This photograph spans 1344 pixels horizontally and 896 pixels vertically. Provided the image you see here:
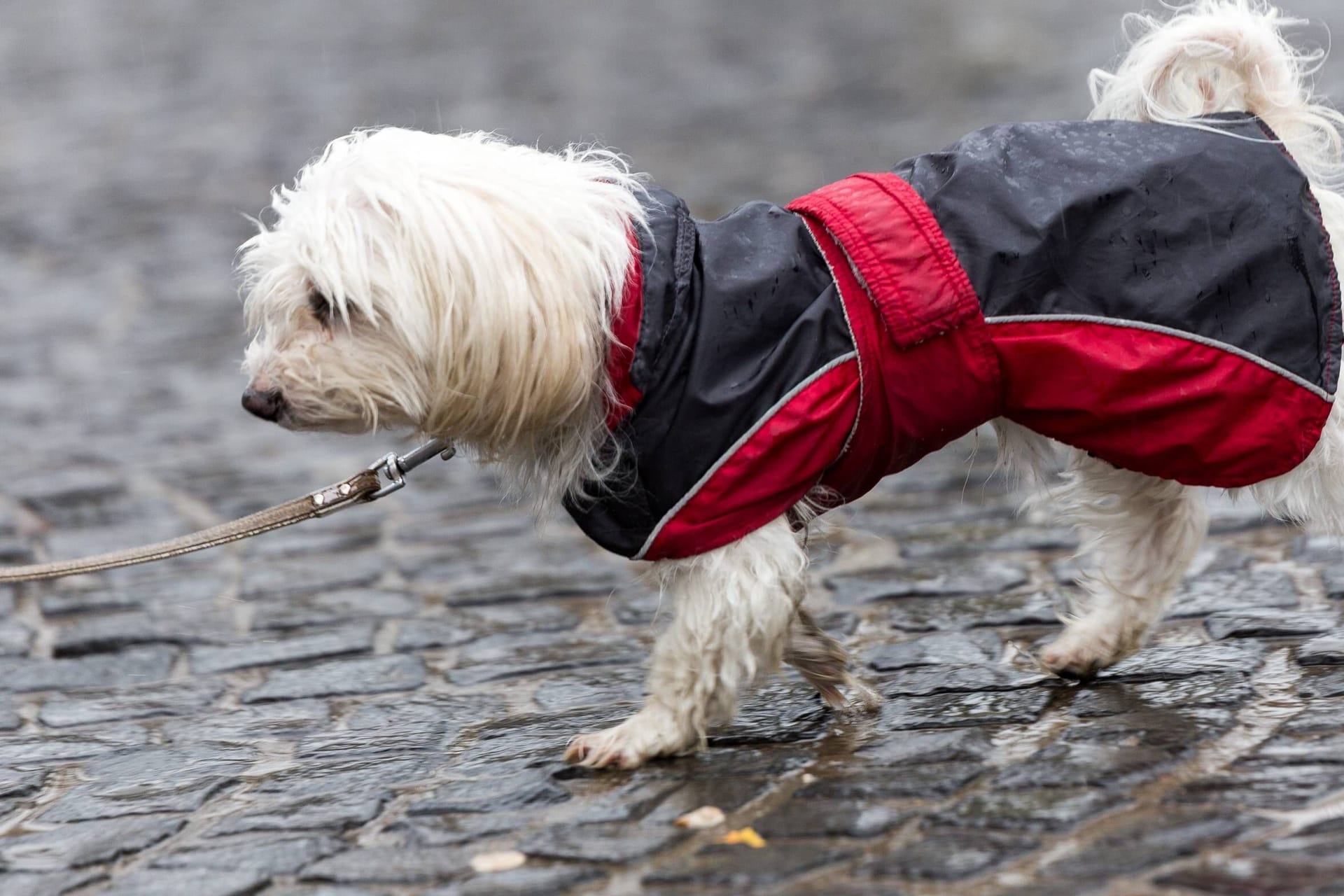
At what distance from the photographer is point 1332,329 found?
3.68 metres

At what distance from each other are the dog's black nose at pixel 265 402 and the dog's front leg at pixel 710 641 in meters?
0.89

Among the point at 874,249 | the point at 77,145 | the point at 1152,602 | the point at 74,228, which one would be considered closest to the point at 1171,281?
the point at 874,249

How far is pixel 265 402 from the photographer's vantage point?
11.7ft

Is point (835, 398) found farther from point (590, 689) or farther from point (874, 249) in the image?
point (590, 689)

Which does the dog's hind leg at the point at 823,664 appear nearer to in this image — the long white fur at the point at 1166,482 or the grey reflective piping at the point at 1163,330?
the long white fur at the point at 1166,482

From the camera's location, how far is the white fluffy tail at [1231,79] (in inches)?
155

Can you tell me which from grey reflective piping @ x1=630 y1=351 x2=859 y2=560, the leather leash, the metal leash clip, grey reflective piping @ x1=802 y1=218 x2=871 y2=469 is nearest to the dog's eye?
the metal leash clip

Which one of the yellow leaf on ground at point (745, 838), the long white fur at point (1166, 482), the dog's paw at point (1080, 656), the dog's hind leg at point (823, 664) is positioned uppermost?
the long white fur at point (1166, 482)

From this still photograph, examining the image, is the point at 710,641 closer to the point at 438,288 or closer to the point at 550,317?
the point at 550,317

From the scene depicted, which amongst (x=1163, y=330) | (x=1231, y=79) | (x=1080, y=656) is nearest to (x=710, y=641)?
(x=1080, y=656)

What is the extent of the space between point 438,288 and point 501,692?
5.08 ft

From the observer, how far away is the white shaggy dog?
3357 mm

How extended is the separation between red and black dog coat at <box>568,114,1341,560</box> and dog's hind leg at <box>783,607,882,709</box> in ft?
1.52

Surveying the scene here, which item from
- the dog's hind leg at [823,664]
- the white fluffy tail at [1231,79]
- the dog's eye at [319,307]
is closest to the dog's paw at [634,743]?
the dog's hind leg at [823,664]
